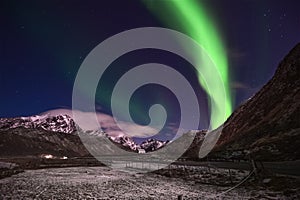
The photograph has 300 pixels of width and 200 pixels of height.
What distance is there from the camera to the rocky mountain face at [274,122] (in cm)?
10341

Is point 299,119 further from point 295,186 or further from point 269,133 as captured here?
point 295,186

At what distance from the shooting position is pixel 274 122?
455 ft

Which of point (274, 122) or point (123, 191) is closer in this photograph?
point (123, 191)

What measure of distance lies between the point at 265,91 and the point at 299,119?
7178cm

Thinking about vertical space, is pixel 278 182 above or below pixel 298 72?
below

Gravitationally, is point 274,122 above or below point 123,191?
above

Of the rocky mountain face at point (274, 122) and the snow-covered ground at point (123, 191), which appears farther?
the rocky mountain face at point (274, 122)

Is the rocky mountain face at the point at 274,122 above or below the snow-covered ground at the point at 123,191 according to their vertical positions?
above

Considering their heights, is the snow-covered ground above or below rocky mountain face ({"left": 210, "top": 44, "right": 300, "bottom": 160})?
below

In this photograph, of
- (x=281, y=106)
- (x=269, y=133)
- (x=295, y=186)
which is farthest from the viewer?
(x=281, y=106)

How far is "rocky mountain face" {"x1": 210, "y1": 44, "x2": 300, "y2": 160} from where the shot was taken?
339 feet

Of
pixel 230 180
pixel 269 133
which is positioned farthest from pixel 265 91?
pixel 230 180

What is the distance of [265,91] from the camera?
189000 mm

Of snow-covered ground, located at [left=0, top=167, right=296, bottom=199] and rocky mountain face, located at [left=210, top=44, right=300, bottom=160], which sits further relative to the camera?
rocky mountain face, located at [left=210, top=44, right=300, bottom=160]
